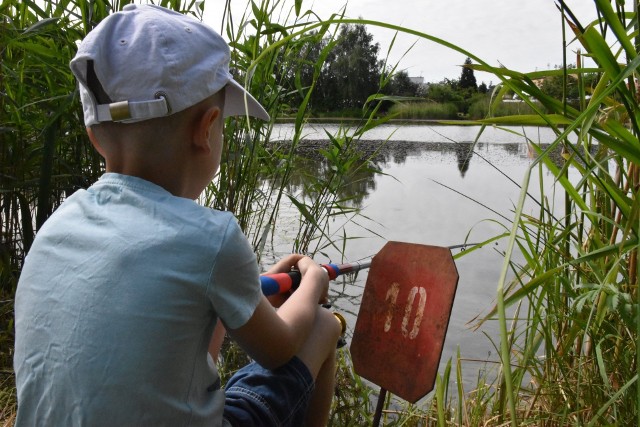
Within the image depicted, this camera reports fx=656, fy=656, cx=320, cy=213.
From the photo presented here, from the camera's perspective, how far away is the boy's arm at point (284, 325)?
1.06 m

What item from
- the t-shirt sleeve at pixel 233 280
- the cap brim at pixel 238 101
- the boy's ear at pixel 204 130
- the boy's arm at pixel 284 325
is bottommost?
the boy's arm at pixel 284 325

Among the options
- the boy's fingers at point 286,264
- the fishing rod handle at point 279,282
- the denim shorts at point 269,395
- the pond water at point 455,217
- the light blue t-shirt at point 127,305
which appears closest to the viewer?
the light blue t-shirt at point 127,305

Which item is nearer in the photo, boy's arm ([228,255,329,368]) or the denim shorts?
boy's arm ([228,255,329,368])

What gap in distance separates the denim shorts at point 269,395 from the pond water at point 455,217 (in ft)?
1.65

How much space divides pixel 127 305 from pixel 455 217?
343 centimetres

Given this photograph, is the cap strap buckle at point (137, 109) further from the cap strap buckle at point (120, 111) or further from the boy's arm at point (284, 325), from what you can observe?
the boy's arm at point (284, 325)

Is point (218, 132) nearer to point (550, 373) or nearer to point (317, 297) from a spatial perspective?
point (317, 297)

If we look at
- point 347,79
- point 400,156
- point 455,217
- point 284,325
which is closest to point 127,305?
point 284,325

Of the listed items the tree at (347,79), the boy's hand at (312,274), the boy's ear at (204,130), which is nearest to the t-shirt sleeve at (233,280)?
the boy's ear at (204,130)

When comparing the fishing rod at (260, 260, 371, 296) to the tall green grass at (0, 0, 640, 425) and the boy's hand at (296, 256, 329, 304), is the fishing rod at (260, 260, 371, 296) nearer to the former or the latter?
the boy's hand at (296, 256, 329, 304)

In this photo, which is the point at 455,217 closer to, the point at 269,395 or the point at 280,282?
the point at 280,282

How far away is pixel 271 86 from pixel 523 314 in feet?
5.08

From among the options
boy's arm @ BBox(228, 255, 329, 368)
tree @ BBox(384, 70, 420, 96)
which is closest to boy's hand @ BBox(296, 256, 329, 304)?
boy's arm @ BBox(228, 255, 329, 368)

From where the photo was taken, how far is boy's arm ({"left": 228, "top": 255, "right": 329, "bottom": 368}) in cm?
106
